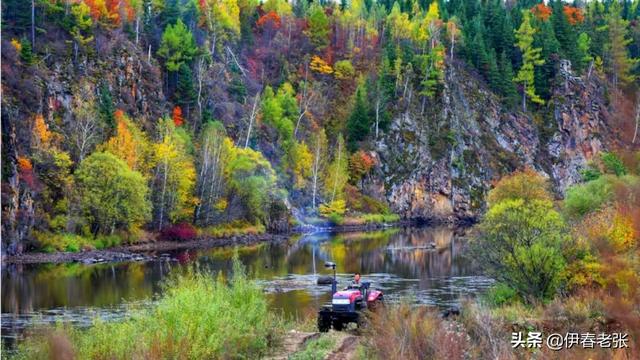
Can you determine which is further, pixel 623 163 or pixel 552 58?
pixel 552 58

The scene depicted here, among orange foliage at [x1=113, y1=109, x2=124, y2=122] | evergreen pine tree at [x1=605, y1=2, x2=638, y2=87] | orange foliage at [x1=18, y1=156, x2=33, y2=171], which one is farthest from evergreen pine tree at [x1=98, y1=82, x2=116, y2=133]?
evergreen pine tree at [x1=605, y1=2, x2=638, y2=87]

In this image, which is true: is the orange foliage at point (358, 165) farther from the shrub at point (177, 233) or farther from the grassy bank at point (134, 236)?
the shrub at point (177, 233)

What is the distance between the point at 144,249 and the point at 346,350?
164ft

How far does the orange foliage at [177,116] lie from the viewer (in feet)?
294

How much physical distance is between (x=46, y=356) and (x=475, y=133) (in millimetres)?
109364

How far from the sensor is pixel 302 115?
10744cm

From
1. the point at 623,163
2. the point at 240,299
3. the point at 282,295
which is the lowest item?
the point at 282,295

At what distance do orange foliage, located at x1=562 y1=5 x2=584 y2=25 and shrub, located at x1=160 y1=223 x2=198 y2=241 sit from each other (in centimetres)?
10066


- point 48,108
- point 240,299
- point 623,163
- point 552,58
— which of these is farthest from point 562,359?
point 552,58

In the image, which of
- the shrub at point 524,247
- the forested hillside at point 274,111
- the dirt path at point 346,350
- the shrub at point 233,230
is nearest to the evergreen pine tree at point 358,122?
the forested hillside at point 274,111

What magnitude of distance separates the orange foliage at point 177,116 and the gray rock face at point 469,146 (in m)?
30.6

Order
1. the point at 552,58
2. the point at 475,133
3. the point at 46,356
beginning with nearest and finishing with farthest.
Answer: the point at 46,356
the point at 475,133
the point at 552,58

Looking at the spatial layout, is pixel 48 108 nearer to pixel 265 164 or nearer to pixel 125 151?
pixel 125 151

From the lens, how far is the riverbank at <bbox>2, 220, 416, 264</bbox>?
59875mm
